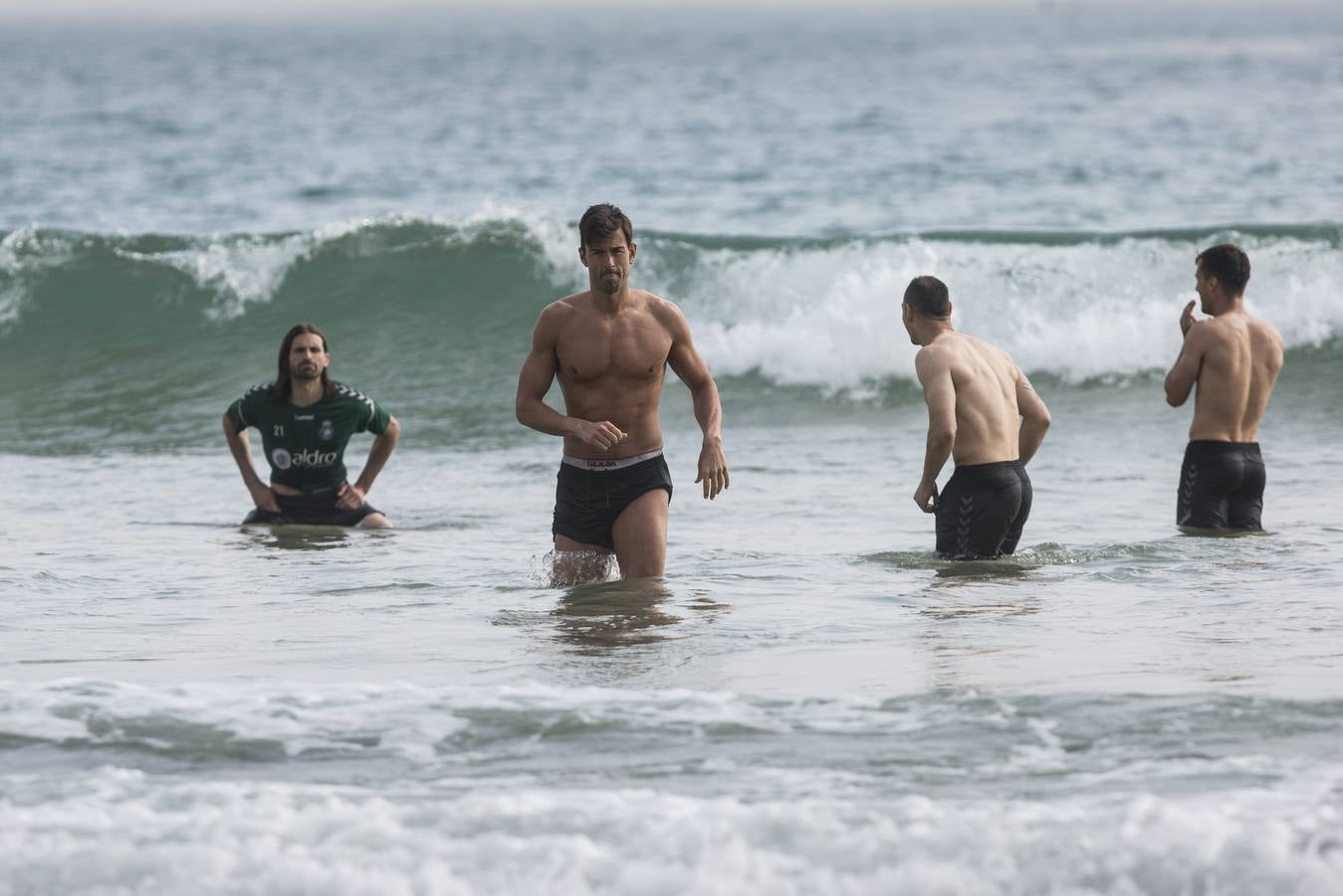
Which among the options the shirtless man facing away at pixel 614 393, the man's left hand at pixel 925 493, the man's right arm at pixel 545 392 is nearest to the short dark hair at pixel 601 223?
the shirtless man facing away at pixel 614 393

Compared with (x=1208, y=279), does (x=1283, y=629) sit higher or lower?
lower

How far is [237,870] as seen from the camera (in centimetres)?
434

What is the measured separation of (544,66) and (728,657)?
66.7m

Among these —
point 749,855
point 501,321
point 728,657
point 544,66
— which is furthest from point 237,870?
point 544,66

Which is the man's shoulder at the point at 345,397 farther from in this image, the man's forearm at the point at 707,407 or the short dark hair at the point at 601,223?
the short dark hair at the point at 601,223

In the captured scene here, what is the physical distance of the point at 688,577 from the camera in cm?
765

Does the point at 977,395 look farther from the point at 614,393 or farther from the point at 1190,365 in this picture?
the point at 614,393

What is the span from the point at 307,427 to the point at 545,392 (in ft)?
9.73

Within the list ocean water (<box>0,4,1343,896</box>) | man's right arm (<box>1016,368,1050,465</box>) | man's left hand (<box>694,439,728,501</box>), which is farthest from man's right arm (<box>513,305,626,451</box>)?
man's right arm (<box>1016,368,1050,465</box>)

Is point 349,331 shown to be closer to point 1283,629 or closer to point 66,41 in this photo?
point 1283,629

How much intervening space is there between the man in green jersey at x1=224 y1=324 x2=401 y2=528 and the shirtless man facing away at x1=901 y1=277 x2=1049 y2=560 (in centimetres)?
332

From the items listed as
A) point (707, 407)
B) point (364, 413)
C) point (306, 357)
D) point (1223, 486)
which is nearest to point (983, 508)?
point (707, 407)

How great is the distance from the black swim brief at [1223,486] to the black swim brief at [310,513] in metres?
4.28

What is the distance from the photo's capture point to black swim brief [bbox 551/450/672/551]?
22.1 ft
